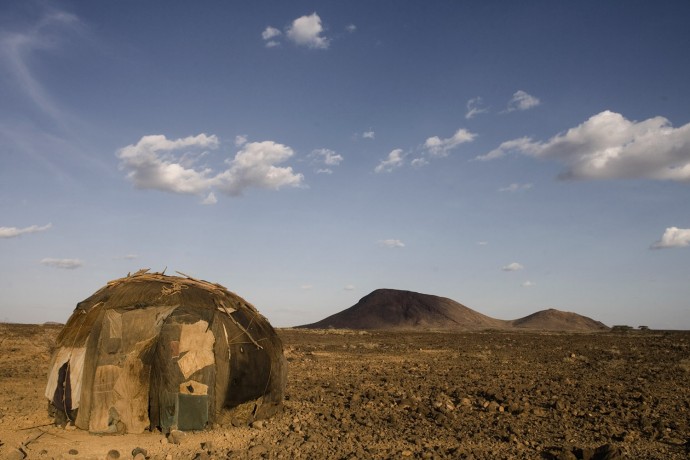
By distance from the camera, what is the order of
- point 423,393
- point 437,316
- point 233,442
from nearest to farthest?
point 233,442 < point 423,393 < point 437,316

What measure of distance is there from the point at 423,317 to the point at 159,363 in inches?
3781

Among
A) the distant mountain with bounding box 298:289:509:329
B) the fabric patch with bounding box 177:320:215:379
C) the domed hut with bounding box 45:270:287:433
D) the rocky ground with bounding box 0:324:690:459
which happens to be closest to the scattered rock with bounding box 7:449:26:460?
the rocky ground with bounding box 0:324:690:459

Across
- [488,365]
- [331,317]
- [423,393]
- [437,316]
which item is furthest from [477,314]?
[423,393]

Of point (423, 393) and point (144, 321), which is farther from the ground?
point (144, 321)

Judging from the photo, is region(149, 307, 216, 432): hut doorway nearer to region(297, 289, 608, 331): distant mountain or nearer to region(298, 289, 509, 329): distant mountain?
region(298, 289, 509, 329): distant mountain

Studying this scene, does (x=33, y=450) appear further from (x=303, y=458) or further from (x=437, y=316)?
(x=437, y=316)

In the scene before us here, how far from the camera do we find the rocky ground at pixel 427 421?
754cm

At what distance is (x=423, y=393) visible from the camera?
1227 centimetres

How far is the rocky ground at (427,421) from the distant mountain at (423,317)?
81.7 metres

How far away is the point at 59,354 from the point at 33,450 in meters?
2.11

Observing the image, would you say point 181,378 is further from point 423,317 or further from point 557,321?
point 557,321

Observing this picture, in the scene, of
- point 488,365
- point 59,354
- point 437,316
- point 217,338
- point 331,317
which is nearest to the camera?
point 217,338

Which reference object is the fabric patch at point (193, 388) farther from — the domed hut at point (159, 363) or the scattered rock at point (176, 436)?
the scattered rock at point (176, 436)

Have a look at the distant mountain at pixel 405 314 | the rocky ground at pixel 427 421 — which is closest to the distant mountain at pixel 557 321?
the distant mountain at pixel 405 314
